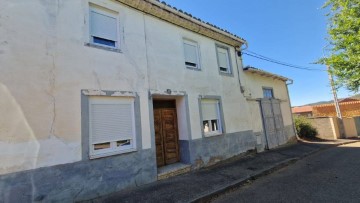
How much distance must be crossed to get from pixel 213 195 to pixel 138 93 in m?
3.53

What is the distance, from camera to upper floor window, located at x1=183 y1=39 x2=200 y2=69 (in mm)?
7930

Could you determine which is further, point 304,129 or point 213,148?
point 304,129

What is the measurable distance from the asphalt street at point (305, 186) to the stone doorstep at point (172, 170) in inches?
77.6

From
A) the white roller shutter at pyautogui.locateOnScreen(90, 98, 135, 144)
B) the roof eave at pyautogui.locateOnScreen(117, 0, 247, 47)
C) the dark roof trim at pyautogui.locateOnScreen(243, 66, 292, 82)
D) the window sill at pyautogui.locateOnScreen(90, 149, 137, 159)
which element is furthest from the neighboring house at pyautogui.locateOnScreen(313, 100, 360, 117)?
the window sill at pyautogui.locateOnScreen(90, 149, 137, 159)

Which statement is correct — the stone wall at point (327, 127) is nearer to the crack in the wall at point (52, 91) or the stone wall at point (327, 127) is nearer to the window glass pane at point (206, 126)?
the window glass pane at point (206, 126)

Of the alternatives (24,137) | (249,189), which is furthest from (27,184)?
(249,189)

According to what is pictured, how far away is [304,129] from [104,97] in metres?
15.1

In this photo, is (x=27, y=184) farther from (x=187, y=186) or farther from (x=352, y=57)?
(x=352, y=57)

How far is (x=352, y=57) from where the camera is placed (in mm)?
11266

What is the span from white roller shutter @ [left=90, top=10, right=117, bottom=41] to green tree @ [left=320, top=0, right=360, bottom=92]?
1279cm

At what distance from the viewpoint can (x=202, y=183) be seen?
5.46 meters

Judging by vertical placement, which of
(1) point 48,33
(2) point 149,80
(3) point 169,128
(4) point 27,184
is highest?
(1) point 48,33

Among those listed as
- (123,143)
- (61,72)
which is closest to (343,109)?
(123,143)

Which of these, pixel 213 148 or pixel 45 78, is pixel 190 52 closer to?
pixel 213 148
